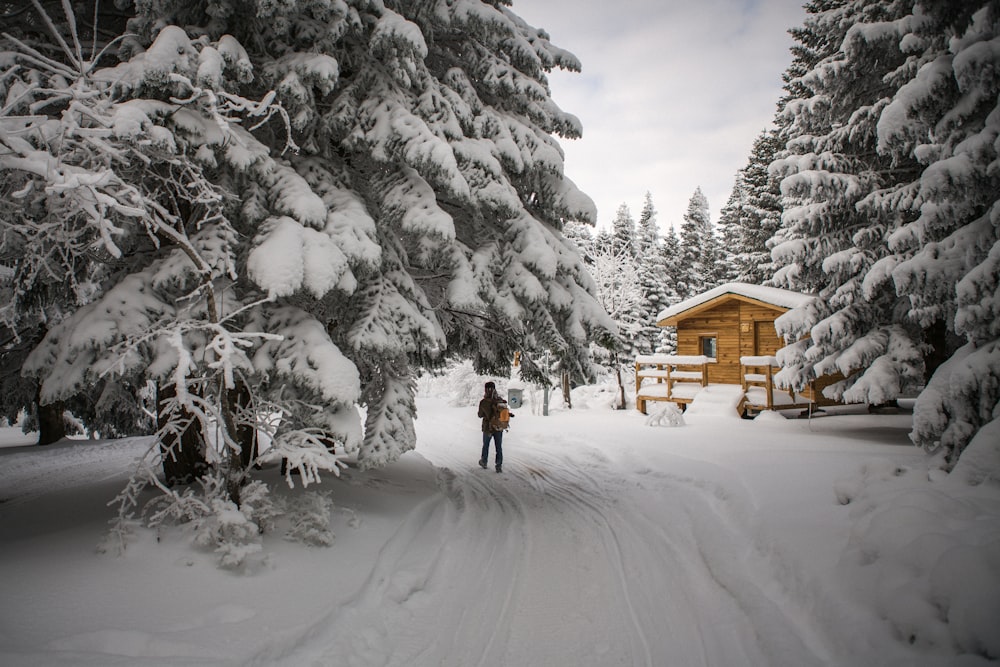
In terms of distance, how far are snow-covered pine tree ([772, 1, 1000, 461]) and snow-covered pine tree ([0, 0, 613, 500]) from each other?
166 inches

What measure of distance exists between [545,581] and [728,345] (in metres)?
19.6

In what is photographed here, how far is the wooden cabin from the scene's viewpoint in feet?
50.2

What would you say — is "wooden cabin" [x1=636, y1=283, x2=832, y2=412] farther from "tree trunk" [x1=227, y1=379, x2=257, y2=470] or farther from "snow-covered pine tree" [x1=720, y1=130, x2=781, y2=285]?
"tree trunk" [x1=227, y1=379, x2=257, y2=470]

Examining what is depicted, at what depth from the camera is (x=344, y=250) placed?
5078mm

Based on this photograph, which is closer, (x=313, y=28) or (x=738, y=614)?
(x=738, y=614)

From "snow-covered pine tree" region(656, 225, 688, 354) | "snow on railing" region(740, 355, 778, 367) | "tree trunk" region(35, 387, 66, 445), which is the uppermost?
"snow-covered pine tree" region(656, 225, 688, 354)

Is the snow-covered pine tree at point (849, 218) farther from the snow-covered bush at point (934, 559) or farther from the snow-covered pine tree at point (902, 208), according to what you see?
the snow-covered bush at point (934, 559)

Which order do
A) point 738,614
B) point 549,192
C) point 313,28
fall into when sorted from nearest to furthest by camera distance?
point 738,614 < point 313,28 < point 549,192

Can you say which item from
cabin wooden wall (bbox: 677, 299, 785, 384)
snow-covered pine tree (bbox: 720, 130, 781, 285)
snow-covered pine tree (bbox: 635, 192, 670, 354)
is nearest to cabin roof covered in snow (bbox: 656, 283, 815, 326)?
cabin wooden wall (bbox: 677, 299, 785, 384)

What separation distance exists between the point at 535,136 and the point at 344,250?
3.70 meters

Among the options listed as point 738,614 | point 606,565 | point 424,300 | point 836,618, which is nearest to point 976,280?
point 836,618

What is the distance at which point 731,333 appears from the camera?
21328mm

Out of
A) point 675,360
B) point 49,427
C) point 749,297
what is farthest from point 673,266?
point 49,427

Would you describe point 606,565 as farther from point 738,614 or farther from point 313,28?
point 313,28
